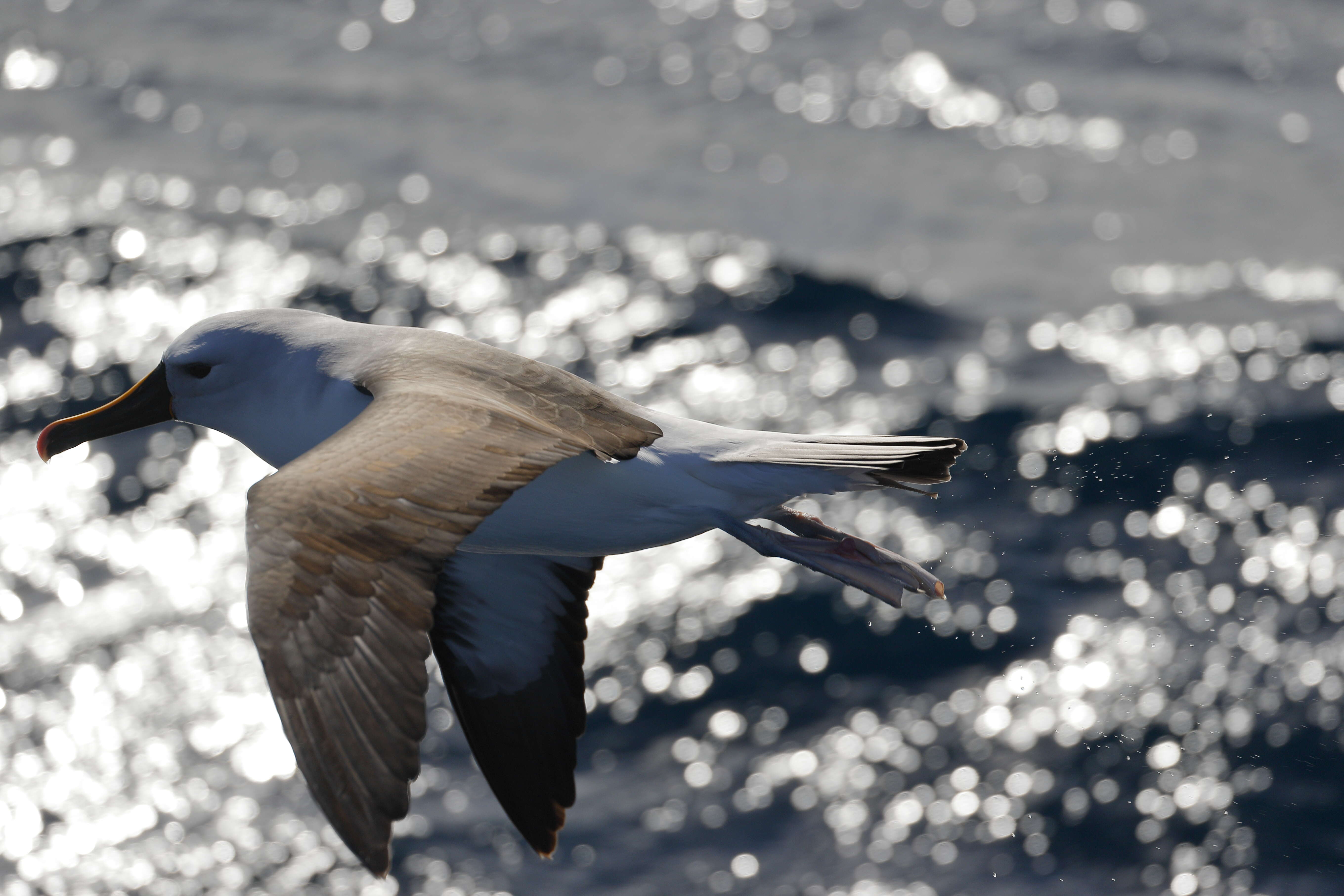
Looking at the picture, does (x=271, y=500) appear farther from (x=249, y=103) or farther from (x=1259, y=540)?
(x=249, y=103)

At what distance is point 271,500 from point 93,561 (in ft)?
34.3

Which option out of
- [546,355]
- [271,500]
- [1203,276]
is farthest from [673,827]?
[1203,276]

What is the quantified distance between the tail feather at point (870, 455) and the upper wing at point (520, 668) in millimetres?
1443

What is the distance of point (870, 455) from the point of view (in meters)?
5.56

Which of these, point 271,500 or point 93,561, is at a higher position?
point 271,500

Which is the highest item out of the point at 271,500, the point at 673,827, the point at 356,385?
the point at 271,500

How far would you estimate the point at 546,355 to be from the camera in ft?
49.0

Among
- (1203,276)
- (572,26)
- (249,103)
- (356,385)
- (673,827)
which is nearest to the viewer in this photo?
(356,385)

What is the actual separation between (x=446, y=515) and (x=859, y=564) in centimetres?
237

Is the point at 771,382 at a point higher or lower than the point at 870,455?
lower

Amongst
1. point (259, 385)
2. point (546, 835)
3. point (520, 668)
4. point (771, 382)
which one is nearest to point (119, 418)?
point (259, 385)

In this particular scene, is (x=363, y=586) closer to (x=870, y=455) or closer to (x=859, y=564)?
(x=870, y=455)

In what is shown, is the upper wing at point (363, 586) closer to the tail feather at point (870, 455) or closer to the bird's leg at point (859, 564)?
the tail feather at point (870, 455)

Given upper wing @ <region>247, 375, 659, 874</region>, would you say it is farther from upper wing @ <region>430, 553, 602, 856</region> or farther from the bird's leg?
upper wing @ <region>430, 553, 602, 856</region>
